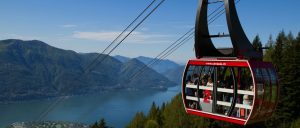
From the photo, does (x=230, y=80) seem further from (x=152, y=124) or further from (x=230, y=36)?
(x=152, y=124)

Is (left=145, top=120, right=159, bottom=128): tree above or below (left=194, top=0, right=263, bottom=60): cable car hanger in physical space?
below

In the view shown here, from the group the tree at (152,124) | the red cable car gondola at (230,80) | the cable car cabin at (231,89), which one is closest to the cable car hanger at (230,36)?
the red cable car gondola at (230,80)

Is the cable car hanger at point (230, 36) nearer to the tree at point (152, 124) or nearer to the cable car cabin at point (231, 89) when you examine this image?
the cable car cabin at point (231, 89)

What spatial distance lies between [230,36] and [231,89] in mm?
1794

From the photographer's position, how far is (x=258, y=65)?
37.2ft

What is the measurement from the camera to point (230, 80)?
12039 millimetres

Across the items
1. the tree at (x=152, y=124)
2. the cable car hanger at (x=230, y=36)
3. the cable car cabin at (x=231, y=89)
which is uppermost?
the cable car hanger at (x=230, y=36)

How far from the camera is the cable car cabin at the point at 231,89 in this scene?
1118cm

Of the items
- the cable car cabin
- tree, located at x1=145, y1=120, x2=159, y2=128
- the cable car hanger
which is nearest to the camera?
the cable car cabin

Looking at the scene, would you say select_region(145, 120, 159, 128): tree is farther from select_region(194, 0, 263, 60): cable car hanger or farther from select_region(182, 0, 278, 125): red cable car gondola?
select_region(194, 0, 263, 60): cable car hanger

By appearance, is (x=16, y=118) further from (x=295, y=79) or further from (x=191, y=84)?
(x=191, y=84)

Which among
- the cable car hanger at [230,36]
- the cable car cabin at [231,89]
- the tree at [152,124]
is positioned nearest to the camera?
the cable car cabin at [231,89]

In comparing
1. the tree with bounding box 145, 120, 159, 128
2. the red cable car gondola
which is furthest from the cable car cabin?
the tree with bounding box 145, 120, 159, 128

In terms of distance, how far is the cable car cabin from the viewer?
1118 cm
